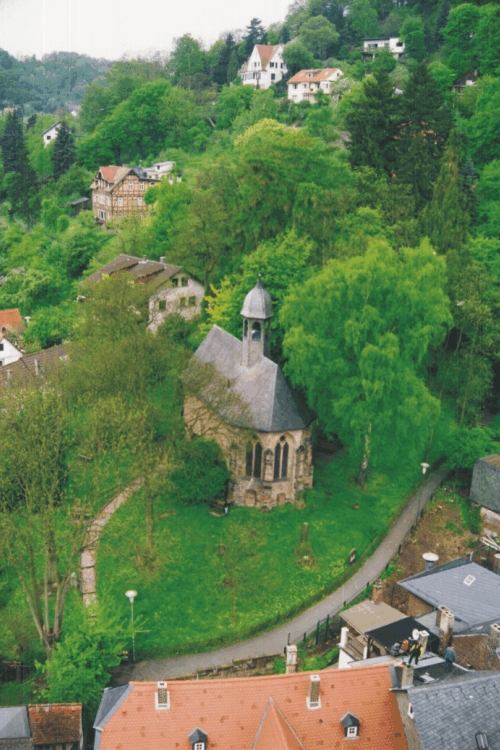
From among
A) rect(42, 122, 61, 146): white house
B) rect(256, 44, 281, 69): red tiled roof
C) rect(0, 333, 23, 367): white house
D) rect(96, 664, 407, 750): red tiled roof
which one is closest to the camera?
rect(96, 664, 407, 750): red tiled roof

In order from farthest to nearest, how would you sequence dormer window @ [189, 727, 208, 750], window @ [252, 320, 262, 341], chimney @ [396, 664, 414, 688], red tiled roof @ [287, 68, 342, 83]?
red tiled roof @ [287, 68, 342, 83] < window @ [252, 320, 262, 341] < chimney @ [396, 664, 414, 688] < dormer window @ [189, 727, 208, 750]

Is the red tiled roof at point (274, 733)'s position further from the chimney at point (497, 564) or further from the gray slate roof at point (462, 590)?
the chimney at point (497, 564)

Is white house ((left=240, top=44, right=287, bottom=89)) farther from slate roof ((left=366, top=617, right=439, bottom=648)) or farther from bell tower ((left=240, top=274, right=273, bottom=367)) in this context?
slate roof ((left=366, top=617, right=439, bottom=648))

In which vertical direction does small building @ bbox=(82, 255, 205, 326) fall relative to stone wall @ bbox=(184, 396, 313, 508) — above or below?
above

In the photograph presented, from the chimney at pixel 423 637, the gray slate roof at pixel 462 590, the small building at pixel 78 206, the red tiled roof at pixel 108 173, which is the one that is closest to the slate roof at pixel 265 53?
the red tiled roof at pixel 108 173

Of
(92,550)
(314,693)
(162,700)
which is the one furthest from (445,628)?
(92,550)

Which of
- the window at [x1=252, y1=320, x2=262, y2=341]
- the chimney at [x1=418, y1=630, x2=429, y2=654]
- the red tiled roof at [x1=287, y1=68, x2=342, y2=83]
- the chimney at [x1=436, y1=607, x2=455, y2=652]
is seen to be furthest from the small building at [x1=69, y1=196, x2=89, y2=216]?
the chimney at [x1=418, y1=630, x2=429, y2=654]

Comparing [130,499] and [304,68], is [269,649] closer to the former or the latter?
[130,499]

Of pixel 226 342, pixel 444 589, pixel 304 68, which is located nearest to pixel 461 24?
pixel 304 68
